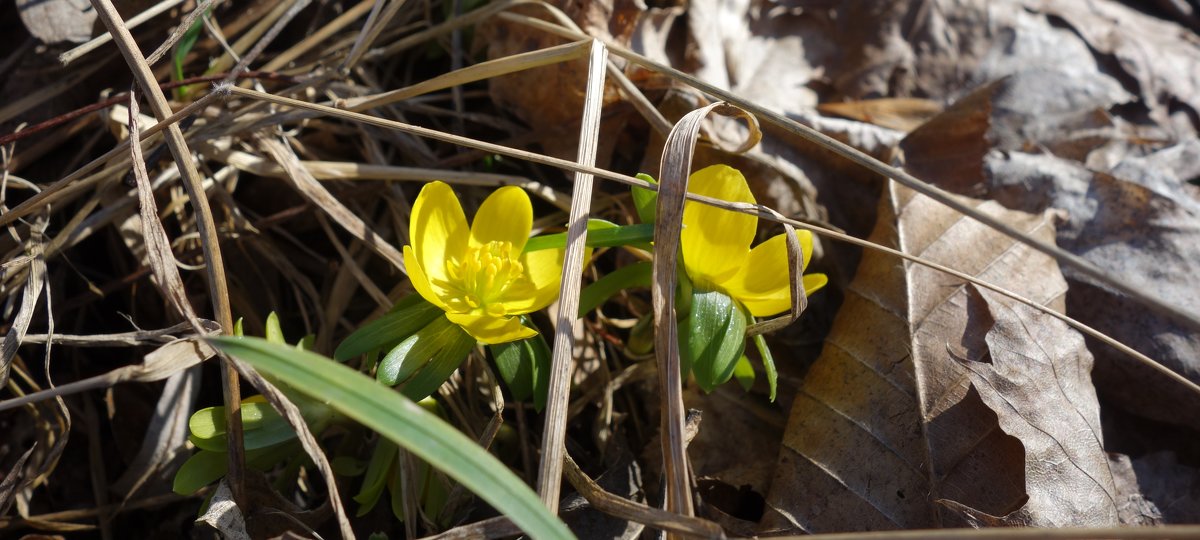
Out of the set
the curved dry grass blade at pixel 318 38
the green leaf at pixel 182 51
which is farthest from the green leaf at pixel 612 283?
the green leaf at pixel 182 51

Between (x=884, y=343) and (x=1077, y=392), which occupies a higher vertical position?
(x=884, y=343)

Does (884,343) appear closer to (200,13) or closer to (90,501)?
(200,13)

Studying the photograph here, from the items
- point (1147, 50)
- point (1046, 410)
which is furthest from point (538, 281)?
point (1147, 50)

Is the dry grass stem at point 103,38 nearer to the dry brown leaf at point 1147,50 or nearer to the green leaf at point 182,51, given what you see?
the green leaf at point 182,51

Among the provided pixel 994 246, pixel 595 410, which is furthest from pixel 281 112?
pixel 994 246

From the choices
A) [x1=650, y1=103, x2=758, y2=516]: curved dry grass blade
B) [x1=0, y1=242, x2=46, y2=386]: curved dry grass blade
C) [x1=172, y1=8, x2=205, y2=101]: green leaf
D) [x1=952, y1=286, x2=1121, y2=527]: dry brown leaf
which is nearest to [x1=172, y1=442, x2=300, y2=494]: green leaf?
[x1=0, y1=242, x2=46, y2=386]: curved dry grass blade

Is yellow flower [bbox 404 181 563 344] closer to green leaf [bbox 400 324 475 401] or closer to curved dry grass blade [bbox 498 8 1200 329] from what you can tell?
green leaf [bbox 400 324 475 401]

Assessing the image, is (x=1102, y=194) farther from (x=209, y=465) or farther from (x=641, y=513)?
(x=209, y=465)
